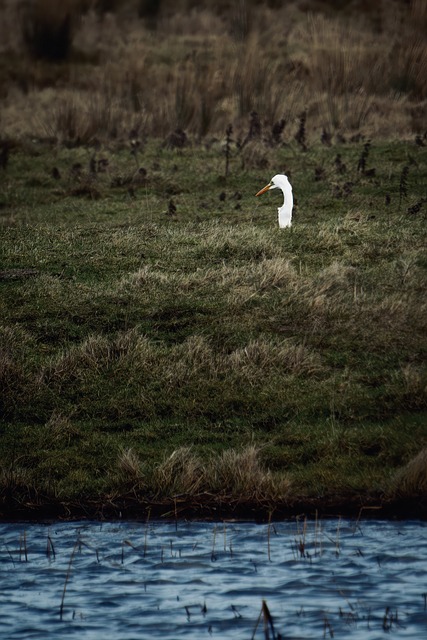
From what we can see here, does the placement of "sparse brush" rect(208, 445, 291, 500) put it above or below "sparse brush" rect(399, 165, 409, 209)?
below

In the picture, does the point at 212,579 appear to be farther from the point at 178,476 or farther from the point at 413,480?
the point at 413,480

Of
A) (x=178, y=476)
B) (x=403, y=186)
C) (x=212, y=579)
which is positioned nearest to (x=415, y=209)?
(x=403, y=186)

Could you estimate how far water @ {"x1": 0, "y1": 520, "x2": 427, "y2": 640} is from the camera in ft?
20.3

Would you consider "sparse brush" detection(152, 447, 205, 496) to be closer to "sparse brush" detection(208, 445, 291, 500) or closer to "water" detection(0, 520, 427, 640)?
"sparse brush" detection(208, 445, 291, 500)

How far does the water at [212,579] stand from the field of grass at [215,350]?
17.8 inches

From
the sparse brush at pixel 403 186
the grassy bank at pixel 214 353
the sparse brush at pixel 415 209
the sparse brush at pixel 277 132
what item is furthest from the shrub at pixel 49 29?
the sparse brush at pixel 415 209

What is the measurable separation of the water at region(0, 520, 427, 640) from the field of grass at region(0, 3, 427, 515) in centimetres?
45

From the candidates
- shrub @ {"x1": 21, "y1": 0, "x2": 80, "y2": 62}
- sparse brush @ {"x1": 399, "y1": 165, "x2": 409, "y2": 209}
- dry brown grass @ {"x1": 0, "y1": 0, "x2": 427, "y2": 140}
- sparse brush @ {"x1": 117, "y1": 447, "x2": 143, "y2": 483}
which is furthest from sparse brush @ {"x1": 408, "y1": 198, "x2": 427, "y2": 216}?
shrub @ {"x1": 21, "y1": 0, "x2": 80, "y2": 62}

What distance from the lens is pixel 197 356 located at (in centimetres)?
994

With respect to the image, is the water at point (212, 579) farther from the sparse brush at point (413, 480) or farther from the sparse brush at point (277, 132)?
the sparse brush at point (277, 132)

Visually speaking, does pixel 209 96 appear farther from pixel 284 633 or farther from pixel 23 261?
pixel 284 633

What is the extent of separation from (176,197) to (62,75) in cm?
1467

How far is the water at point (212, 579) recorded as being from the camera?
20.3ft

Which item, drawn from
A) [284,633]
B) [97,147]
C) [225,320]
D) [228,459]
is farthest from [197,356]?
[97,147]
